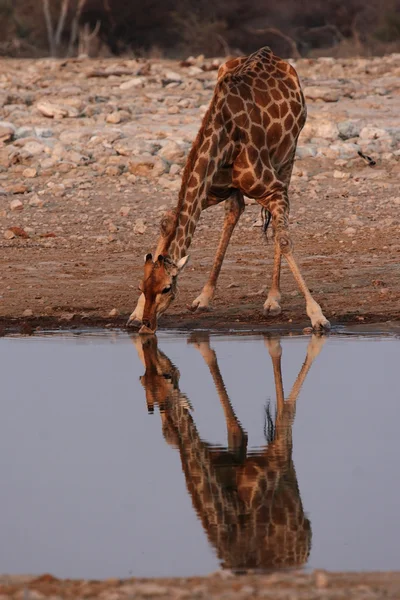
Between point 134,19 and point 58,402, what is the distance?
3180 cm

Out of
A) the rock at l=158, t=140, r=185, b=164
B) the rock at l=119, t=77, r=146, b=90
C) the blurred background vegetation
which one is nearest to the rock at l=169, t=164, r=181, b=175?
the rock at l=158, t=140, r=185, b=164

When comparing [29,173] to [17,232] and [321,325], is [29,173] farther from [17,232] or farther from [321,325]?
[321,325]

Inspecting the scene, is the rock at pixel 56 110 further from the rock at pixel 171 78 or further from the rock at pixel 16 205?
the rock at pixel 16 205

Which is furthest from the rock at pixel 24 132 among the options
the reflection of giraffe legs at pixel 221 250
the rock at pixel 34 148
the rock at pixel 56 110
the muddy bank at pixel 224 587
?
the muddy bank at pixel 224 587

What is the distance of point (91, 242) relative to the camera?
12.7 m

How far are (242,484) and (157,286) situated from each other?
330 centimetres

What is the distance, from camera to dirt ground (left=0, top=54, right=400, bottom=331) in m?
9.98

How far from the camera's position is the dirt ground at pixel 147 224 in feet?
32.7

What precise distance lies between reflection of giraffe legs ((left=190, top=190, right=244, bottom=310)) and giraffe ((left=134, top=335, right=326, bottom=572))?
2.43 metres

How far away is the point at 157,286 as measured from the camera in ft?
27.3

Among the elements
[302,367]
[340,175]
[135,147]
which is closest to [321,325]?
[302,367]

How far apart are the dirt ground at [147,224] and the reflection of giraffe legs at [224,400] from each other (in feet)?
2.50

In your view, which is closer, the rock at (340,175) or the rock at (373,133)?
the rock at (340,175)

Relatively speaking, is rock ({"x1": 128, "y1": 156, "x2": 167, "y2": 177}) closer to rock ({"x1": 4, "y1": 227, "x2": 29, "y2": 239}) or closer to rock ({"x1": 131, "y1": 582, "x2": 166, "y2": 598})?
rock ({"x1": 4, "y1": 227, "x2": 29, "y2": 239})
